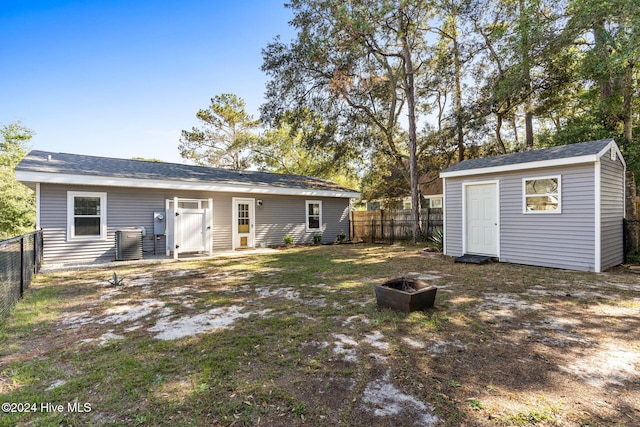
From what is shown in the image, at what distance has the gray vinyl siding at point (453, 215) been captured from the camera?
8.99 metres

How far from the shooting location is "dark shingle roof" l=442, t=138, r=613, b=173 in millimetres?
6684

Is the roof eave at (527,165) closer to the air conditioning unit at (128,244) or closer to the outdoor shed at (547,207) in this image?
the outdoor shed at (547,207)

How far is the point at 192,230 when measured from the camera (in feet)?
31.9

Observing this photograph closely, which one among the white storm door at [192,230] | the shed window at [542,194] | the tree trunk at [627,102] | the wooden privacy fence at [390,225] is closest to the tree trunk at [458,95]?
the wooden privacy fence at [390,225]

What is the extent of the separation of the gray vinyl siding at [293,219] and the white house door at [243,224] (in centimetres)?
29

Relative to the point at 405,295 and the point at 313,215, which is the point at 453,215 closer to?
the point at 405,295

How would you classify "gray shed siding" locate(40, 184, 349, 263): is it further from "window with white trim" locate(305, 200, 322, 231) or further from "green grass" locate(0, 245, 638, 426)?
"green grass" locate(0, 245, 638, 426)

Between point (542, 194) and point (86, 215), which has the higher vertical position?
point (542, 194)

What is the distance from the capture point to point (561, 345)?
3025mm

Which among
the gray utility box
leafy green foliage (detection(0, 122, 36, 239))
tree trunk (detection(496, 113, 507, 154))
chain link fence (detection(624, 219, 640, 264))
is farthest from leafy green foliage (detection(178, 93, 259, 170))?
chain link fence (detection(624, 219, 640, 264))

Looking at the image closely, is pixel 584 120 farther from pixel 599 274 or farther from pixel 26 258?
pixel 26 258

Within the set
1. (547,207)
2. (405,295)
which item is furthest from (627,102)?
(405,295)

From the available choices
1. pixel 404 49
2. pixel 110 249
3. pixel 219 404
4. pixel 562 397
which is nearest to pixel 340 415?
pixel 219 404

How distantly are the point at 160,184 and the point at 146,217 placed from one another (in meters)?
1.21
